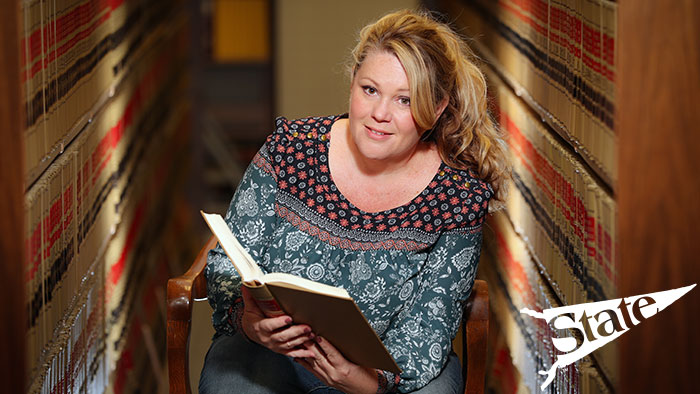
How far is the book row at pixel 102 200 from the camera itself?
1971 mm

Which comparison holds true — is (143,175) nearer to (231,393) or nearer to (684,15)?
(231,393)

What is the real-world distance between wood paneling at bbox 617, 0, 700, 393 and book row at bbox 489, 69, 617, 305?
0.33 ft

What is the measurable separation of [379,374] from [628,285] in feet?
1.85

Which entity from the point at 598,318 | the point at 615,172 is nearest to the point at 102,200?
the point at 598,318

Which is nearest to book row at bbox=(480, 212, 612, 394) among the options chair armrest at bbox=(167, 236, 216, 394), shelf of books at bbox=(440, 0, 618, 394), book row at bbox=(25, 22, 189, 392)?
shelf of books at bbox=(440, 0, 618, 394)

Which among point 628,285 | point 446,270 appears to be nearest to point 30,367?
point 446,270

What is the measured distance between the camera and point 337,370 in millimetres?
1855

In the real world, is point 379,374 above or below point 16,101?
below

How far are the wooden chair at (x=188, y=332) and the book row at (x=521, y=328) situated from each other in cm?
27

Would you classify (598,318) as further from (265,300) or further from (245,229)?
(245,229)

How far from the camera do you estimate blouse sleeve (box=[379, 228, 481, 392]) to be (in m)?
1.98

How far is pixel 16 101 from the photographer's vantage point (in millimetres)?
1591

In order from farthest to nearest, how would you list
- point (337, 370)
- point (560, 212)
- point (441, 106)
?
point (560, 212), point (441, 106), point (337, 370)

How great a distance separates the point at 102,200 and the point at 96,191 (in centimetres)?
17
